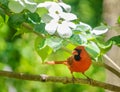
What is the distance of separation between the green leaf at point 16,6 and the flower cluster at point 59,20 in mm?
34

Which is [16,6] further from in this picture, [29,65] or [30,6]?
[29,65]

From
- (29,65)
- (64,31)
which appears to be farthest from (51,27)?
(29,65)

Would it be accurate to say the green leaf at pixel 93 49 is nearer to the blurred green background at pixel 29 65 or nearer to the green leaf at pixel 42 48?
the green leaf at pixel 42 48

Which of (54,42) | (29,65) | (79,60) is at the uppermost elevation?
(54,42)

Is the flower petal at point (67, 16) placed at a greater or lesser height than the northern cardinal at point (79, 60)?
greater

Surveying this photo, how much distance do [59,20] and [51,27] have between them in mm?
28

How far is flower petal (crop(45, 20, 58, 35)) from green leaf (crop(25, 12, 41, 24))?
0.05 m

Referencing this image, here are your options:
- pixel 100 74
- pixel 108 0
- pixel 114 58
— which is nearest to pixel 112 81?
pixel 114 58

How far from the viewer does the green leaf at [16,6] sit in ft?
2.51

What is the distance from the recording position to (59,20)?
773 mm

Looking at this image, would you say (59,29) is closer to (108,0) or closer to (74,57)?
(74,57)

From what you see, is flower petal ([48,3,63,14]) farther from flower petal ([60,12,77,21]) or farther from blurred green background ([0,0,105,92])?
blurred green background ([0,0,105,92])

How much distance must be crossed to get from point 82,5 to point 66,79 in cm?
205

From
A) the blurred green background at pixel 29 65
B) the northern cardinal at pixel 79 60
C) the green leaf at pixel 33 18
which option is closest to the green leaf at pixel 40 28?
the green leaf at pixel 33 18
